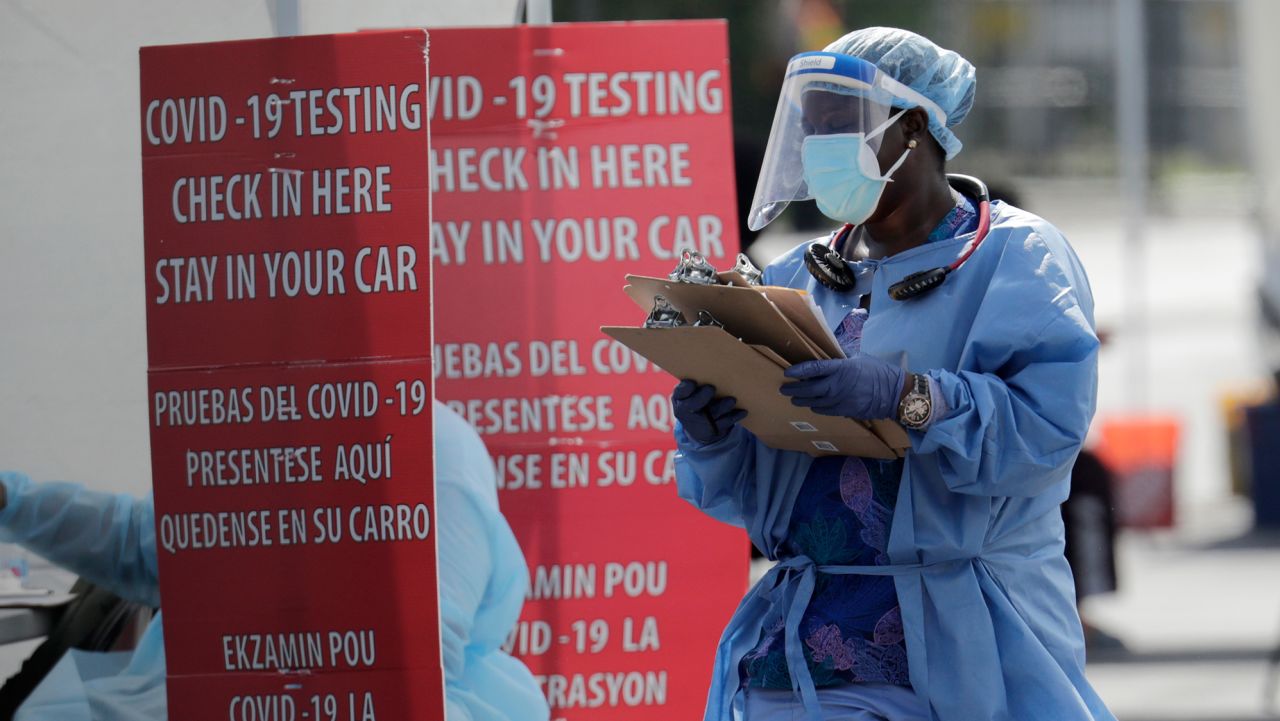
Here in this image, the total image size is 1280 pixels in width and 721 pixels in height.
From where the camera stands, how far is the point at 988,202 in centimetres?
276

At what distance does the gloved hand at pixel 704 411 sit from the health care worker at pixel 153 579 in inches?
46.8

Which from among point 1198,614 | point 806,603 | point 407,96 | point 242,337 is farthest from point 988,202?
point 1198,614

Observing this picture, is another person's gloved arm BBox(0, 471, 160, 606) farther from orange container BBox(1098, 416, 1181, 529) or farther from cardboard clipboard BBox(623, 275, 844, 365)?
orange container BBox(1098, 416, 1181, 529)

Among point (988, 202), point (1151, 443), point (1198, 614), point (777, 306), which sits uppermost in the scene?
point (988, 202)

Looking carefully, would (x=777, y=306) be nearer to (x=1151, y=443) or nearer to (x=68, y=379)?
(x=68, y=379)

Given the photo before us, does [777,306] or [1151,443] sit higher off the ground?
[777,306]

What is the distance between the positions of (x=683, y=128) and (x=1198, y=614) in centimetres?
551

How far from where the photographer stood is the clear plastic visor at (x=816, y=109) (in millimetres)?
2684

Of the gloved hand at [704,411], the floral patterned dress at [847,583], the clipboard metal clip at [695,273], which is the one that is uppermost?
the clipboard metal clip at [695,273]

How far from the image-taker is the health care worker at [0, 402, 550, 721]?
3.66 metres

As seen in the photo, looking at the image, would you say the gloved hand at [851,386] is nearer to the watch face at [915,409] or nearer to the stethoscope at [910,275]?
the watch face at [915,409]

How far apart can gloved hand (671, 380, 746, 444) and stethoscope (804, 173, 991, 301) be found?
291mm

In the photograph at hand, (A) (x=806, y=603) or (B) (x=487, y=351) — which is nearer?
(A) (x=806, y=603)

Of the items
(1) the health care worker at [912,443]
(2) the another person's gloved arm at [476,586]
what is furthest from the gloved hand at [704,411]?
(2) the another person's gloved arm at [476,586]
